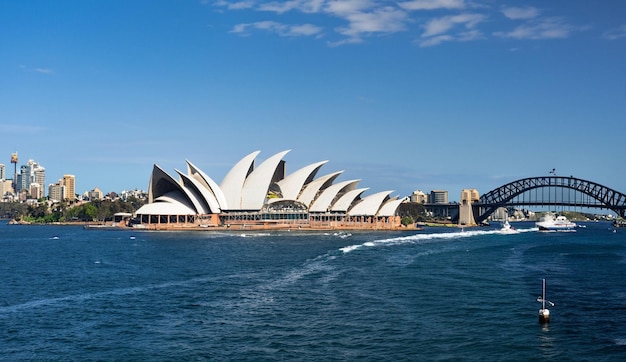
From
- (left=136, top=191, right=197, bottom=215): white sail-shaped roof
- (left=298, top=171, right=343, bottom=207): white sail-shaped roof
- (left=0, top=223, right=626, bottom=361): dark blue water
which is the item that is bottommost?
(left=0, top=223, right=626, bottom=361): dark blue water

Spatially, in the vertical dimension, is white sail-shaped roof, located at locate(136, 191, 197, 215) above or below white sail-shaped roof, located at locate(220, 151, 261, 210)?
below

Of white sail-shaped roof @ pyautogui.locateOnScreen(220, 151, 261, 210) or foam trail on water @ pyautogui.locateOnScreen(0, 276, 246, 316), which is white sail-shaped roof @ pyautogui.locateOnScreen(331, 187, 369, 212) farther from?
foam trail on water @ pyautogui.locateOnScreen(0, 276, 246, 316)

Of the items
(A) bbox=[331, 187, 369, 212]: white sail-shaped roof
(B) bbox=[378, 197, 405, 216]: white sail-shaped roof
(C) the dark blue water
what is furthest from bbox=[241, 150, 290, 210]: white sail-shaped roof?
(C) the dark blue water

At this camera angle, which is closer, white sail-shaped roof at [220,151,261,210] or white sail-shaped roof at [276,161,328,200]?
white sail-shaped roof at [220,151,261,210]

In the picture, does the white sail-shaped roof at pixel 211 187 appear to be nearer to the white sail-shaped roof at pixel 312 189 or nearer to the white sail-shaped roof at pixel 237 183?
the white sail-shaped roof at pixel 237 183

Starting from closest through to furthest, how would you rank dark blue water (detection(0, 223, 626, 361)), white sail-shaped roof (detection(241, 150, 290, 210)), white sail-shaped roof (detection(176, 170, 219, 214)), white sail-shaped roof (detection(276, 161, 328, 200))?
dark blue water (detection(0, 223, 626, 361)) < white sail-shaped roof (detection(176, 170, 219, 214)) < white sail-shaped roof (detection(241, 150, 290, 210)) < white sail-shaped roof (detection(276, 161, 328, 200))

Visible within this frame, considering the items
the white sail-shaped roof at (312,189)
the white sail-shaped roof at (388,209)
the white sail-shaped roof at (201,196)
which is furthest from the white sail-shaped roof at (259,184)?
the white sail-shaped roof at (388,209)

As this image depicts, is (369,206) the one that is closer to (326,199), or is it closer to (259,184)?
(326,199)

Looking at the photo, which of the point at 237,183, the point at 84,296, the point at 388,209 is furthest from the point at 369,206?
the point at 84,296

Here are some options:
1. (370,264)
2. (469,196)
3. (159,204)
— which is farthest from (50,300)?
(469,196)
